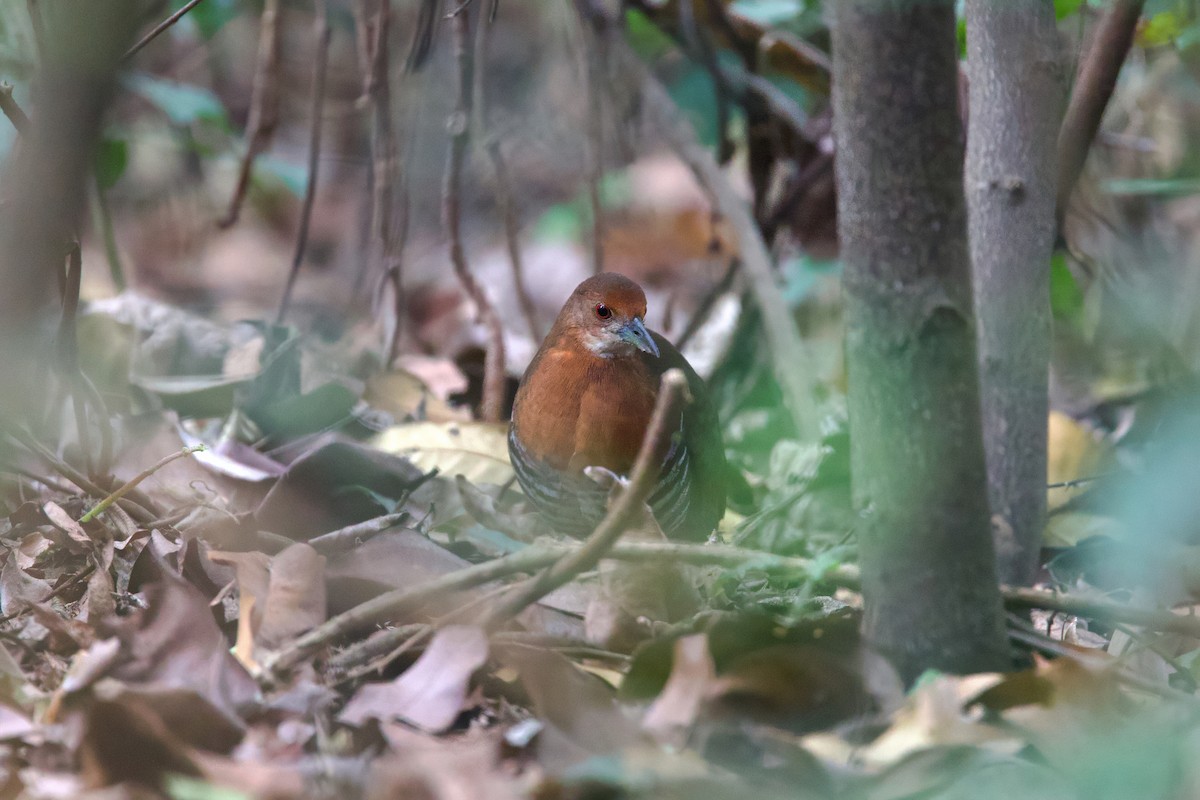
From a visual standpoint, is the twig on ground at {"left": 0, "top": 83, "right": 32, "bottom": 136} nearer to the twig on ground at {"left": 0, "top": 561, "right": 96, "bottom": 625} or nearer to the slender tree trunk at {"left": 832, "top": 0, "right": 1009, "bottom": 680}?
the twig on ground at {"left": 0, "top": 561, "right": 96, "bottom": 625}

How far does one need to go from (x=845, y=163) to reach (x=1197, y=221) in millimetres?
4736

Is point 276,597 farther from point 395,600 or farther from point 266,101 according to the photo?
point 266,101

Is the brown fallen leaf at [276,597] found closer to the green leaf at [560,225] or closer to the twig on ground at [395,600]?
the twig on ground at [395,600]

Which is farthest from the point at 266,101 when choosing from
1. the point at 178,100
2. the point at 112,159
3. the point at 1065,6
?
the point at 1065,6

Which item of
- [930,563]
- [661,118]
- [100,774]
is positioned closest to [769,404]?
[661,118]

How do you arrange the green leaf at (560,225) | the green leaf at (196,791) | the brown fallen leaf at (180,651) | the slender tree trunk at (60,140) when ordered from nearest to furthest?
the slender tree trunk at (60,140) < the green leaf at (196,791) < the brown fallen leaf at (180,651) < the green leaf at (560,225)

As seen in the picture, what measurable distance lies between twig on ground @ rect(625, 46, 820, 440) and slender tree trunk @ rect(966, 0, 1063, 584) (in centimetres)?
109

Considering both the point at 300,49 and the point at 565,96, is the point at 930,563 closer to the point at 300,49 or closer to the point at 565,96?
the point at 565,96

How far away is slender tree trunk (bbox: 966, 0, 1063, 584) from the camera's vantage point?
256cm

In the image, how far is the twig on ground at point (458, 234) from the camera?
3.79 meters

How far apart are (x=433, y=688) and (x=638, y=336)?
141 cm

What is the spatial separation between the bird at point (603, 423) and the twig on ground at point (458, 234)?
816 mm

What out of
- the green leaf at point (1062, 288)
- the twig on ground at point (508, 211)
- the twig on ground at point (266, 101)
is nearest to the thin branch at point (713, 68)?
the twig on ground at point (508, 211)

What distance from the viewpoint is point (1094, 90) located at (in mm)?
2885
